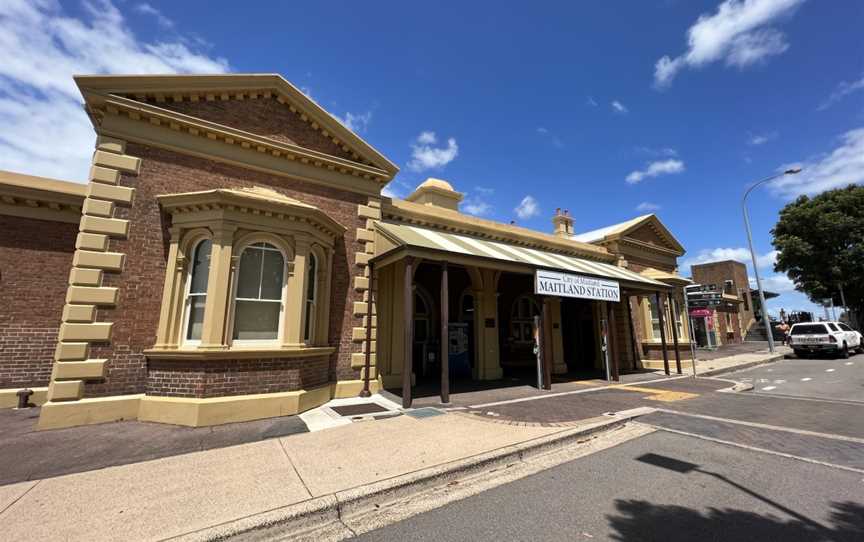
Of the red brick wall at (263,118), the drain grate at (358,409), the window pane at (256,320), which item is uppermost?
the red brick wall at (263,118)

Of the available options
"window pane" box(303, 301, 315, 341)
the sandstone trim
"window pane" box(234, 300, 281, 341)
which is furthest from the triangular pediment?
the sandstone trim

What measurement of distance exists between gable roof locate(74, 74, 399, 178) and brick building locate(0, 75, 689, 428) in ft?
0.11

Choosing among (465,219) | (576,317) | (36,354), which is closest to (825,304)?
(576,317)

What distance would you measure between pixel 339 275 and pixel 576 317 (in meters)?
12.8

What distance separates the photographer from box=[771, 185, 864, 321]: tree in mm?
27812

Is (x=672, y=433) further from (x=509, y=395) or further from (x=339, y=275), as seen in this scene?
(x=339, y=275)

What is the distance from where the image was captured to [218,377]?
6.85 metres

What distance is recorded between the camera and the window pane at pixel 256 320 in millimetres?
7453

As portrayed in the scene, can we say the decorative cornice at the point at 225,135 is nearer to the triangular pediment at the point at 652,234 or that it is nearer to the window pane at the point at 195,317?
the window pane at the point at 195,317

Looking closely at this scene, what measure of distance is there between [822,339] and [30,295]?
32.3m

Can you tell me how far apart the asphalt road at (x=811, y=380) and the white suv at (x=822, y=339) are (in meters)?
2.48

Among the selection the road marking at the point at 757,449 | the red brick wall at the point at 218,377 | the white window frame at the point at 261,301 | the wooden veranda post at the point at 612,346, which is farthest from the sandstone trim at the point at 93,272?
the wooden veranda post at the point at 612,346

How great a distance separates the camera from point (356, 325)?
9312 mm

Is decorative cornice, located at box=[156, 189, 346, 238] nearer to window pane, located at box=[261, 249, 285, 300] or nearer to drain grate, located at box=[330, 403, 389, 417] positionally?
window pane, located at box=[261, 249, 285, 300]
